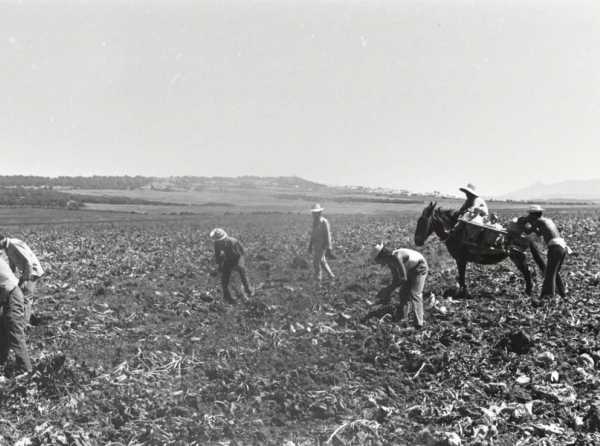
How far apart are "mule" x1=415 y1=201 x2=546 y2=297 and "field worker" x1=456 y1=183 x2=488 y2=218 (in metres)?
0.29

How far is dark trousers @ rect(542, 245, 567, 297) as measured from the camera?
926 cm

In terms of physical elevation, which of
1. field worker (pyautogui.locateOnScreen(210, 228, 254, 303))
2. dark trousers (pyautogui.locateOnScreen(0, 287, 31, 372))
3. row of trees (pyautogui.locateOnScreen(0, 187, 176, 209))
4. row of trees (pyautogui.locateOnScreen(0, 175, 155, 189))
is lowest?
dark trousers (pyautogui.locateOnScreen(0, 287, 31, 372))

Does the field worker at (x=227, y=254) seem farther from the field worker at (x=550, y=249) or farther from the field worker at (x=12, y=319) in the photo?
the field worker at (x=550, y=249)

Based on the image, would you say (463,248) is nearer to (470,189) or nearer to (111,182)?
(470,189)

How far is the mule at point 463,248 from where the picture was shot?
10.2 meters

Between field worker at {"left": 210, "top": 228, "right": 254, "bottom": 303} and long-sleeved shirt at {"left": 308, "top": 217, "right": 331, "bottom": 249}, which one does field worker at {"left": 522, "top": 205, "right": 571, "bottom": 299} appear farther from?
field worker at {"left": 210, "top": 228, "right": 254, "bottom": 303}

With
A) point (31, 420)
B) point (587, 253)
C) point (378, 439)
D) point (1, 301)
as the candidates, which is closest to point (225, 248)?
Answer: point (1, 301)

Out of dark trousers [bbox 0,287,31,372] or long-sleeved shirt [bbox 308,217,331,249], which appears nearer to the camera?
dark trousers [bbox 0,287,31,372]

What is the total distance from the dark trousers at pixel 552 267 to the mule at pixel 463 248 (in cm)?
60

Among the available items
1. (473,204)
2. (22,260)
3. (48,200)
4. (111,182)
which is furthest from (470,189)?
(111,182)

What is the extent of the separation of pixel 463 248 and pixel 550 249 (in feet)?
5.35

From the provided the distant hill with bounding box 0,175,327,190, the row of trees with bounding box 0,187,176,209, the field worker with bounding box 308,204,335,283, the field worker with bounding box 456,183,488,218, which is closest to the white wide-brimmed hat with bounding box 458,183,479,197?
the field worker with bounding box 456,183,488,218

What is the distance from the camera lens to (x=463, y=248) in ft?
34.0

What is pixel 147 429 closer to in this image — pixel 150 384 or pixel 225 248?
pixel 150 384
